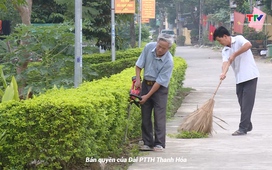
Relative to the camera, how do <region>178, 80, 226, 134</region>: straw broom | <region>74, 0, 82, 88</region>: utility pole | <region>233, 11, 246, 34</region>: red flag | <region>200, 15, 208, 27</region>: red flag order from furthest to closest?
1. <region>200, 15, 208, 27</region>: red flag
2. <region>233, 11, 246, 34</region>: red flag
3. <region>74, 0, 82, 88</region>: utility pole
4. <region>178, 80, 226, 134</region>: straw broom

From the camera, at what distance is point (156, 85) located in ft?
31.0

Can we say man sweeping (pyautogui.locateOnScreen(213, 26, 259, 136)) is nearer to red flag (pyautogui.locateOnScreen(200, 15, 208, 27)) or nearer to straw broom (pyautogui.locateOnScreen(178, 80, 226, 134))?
straw broom (pyautogui.locateOnScreen(178, 80, 226, 134))

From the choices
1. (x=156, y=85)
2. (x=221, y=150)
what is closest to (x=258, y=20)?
(x=221, y=150)

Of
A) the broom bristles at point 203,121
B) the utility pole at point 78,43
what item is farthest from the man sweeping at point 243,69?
the utility pole at point 78,43

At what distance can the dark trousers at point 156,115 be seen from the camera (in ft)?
31.5

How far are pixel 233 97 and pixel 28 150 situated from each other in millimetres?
12212

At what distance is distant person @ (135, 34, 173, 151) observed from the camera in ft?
31.1

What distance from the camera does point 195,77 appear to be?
28.3m

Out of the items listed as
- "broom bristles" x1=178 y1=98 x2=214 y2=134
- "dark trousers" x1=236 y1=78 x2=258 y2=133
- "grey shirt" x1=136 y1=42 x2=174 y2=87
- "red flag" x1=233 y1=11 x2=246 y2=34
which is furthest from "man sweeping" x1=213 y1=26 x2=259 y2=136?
"red flag" x1=233 y1=11 x2=246 y2=34

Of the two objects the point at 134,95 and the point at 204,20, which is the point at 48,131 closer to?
the point at 134,95

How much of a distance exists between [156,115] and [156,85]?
44cm

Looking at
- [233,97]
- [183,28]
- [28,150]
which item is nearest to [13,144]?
[28,150]

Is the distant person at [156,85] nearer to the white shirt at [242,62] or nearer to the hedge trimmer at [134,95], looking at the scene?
the hedge trimmer at [134,95]

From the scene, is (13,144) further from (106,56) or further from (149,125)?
(106,56)
